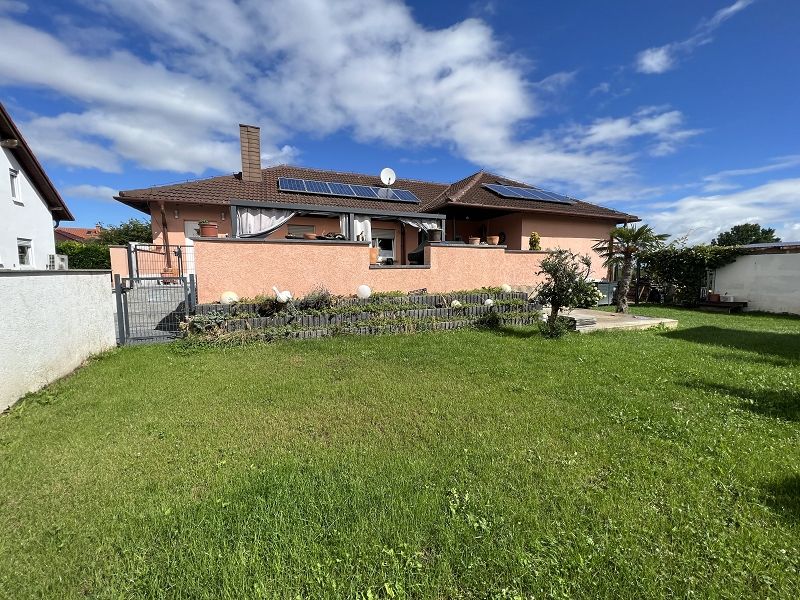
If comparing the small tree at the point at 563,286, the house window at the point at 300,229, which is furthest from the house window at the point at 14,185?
the small tree at the point at 563,286

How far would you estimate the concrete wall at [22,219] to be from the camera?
42.2ft

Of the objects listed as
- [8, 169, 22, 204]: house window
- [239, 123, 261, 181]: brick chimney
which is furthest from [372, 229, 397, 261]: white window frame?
[8, 169, 22, 204]: house window

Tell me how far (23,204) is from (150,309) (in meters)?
11.5

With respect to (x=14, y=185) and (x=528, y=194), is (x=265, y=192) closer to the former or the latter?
(x=14, y=185)

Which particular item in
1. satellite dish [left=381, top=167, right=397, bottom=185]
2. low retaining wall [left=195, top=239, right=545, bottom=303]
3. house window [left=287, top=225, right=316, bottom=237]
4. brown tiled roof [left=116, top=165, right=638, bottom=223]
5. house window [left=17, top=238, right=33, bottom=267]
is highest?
satellite dish [left=381, top=167, right=397, bottom=185]

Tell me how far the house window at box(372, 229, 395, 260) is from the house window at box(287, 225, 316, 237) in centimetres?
267

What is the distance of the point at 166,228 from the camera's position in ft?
42.7

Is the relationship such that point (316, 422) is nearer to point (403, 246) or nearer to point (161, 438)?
point (161, 438)

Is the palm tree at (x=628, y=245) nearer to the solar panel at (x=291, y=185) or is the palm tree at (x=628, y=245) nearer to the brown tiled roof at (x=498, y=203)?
the brown tiled roof at (x=498, y=203)

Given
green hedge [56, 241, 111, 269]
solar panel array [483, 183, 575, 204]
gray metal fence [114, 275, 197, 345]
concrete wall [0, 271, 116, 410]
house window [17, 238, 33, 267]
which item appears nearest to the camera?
concrete wall [0, 271, 116, 410]

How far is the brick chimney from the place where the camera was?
595 inches

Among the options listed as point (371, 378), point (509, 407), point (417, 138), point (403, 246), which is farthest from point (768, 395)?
point (417, 138)

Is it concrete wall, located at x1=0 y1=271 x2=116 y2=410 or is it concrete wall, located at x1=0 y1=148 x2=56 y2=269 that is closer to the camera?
concrete wall, located at x1=0 y1=271 x2=116 y2=410

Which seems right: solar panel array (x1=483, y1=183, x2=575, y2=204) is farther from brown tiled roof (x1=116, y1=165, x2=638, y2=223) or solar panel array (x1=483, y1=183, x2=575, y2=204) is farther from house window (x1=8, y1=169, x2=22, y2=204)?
house window (x1=8, y1=169, x2=22, y2=204)
